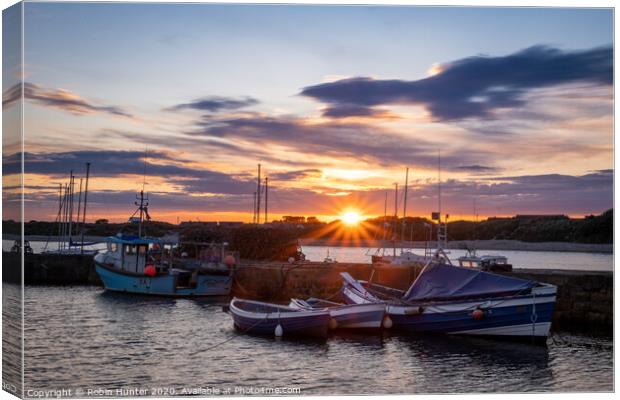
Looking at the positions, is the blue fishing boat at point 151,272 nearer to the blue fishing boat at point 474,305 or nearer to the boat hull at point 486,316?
the blue fishing boat at point 474,305

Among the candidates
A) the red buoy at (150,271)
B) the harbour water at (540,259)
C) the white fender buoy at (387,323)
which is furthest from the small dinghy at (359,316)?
the harbour water at (540,259)

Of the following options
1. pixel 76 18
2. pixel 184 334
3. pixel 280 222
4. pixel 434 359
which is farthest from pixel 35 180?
pixel 280 222

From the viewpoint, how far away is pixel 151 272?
35.0 meters

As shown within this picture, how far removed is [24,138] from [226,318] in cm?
1583

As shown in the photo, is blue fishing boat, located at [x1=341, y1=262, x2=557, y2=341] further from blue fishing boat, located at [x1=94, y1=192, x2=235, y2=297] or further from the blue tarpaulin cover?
blue fishing boat, located at [x1=94, y1=192, x2=235, y2=297]

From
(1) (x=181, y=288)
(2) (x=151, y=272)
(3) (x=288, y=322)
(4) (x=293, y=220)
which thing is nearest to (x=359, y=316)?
(3) (x=288, y=322)

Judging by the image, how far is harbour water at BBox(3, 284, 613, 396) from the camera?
52.9 ft

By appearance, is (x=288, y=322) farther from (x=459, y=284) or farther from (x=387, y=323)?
(x=459, y=284)

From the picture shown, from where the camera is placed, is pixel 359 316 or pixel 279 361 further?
pixel 359 316

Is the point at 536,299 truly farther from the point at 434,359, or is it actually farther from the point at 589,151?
the point at 589,151

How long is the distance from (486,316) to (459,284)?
1323 mm

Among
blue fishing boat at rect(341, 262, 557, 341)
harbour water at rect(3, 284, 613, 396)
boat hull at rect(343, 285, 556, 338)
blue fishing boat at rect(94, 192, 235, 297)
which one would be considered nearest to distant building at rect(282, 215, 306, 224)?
blue fishing boat at rect(94, 192, 235, 297)

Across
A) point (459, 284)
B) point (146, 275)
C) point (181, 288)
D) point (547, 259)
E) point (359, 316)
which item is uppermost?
point (459, 284)

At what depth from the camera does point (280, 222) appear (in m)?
48.1
